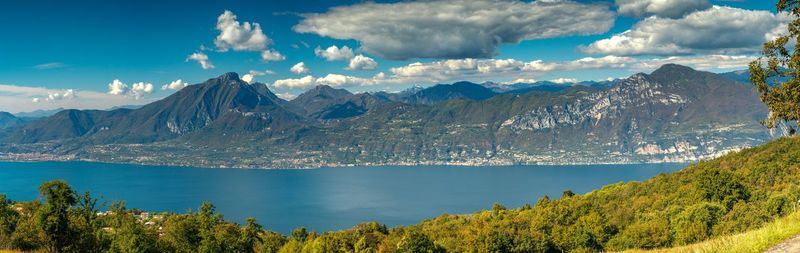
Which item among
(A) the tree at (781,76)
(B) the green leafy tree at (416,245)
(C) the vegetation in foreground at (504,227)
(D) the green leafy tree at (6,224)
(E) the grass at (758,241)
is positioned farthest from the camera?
(B) the green leafy tree at (416,245)

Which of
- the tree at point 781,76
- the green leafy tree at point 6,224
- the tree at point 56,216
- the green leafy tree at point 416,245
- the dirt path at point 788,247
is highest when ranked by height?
the tree at point 781,76

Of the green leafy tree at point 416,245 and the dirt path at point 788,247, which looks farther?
the green leafy tree at point 416,245

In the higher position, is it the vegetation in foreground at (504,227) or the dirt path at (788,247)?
the dirt path at (788,247)

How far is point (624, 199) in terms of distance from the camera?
144125 mm

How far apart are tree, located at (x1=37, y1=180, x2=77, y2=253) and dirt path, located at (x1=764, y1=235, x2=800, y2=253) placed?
51.5 metres

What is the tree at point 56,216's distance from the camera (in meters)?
46.3

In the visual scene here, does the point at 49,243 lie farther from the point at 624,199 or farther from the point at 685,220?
the point at 624,199

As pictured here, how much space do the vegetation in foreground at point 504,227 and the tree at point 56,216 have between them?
0.26ft

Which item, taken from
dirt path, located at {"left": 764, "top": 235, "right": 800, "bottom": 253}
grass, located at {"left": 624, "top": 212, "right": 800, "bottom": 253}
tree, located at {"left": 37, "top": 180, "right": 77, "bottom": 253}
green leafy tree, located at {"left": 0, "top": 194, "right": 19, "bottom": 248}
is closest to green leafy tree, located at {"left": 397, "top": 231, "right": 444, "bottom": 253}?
tree, located at {"left": 37, "top": 180, "right": 77, "bottom": 253}

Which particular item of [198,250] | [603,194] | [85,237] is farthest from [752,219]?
[603,194]

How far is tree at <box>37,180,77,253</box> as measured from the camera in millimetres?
46344

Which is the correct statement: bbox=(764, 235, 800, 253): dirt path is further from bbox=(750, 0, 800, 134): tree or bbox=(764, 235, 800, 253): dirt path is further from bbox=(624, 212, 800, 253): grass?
bbox=(750, 0, 800, 134): tree

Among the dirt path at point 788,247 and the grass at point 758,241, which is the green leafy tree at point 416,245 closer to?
the grass at point 758,241

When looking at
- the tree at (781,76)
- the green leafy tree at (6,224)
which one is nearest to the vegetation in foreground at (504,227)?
the green leafy tree at (6,224)
